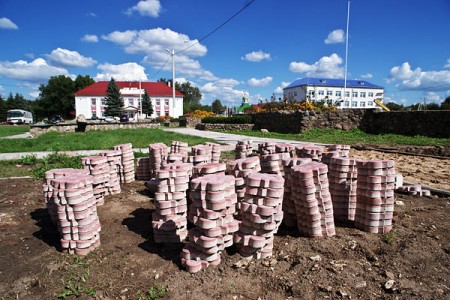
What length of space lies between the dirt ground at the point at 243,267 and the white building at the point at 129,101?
212 feet

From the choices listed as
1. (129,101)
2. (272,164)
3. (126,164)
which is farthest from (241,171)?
(129,101)

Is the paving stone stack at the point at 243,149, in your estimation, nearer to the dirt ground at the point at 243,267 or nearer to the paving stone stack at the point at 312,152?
the paving stone stack at the point at 312,152

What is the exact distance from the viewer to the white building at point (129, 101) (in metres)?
68.9

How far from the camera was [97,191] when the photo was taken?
4.70m

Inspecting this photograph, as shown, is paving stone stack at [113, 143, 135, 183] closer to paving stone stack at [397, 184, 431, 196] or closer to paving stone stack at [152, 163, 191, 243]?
paving stone stack at [152, 163, 191, 243]

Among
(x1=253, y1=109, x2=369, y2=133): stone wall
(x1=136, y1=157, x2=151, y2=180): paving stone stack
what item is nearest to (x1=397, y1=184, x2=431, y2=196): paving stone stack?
(x1=136, y1=157, x2=151, y2=180): paving stone stack

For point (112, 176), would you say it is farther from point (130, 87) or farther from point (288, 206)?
point (130, 87)

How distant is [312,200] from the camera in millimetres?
3250

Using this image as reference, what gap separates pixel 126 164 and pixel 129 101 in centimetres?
6946

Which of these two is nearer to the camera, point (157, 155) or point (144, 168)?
point (157, 155)

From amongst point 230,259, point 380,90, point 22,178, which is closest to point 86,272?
point 230,259

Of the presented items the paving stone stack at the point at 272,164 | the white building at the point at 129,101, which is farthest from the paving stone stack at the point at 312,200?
the white building at the point at 129,101

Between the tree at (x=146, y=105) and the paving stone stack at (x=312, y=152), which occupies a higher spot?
the tree at (x=146, y=105)

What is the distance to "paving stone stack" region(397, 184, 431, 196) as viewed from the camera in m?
5.06
